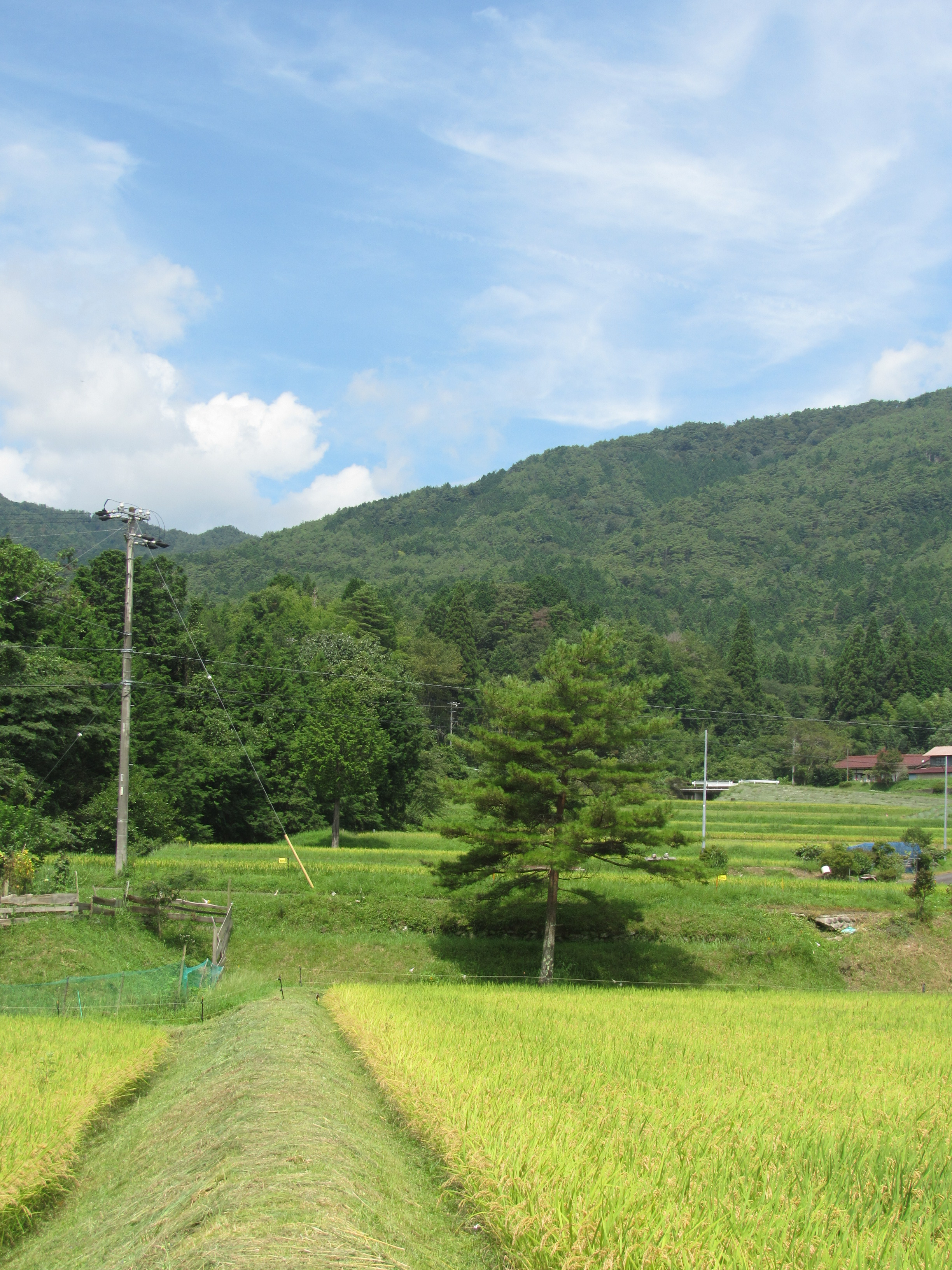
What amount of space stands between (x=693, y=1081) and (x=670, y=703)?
106916 mm

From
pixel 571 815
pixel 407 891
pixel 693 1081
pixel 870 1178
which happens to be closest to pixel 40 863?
pixel 407 891

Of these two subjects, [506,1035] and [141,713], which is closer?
[506,1035]

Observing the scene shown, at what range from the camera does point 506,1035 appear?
1376 cm

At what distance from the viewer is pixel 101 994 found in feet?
60.7

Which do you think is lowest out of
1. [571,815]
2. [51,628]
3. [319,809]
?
[319,809]

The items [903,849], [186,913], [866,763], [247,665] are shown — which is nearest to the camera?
[186,913]

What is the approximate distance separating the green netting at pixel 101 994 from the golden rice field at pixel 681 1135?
17.2 ft

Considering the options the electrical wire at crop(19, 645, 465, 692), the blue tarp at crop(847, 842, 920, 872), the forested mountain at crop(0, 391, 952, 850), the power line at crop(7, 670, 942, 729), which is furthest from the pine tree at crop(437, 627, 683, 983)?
the electrical wire at crop(19, 645, 465, 692)

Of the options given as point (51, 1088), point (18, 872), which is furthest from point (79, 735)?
point (51, 1088)

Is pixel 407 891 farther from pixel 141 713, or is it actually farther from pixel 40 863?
pixel 141 713

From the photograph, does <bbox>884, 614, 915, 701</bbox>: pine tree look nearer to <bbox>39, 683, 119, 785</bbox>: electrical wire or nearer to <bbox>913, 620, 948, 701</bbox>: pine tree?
<bbox>913, 620, 948, 701</bbox>: pine tree

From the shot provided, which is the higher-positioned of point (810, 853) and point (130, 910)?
point (130, 910)

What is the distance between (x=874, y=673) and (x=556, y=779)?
10546 centimetres

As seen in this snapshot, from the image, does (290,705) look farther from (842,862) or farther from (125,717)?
(842,862)
